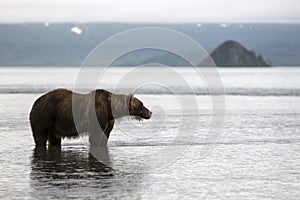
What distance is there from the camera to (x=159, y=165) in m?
17.1

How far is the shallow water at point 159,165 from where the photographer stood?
534 inches

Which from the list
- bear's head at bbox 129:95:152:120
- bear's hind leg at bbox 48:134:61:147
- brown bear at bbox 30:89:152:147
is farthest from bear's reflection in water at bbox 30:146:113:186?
bear's head at bbox 129:95:152:120

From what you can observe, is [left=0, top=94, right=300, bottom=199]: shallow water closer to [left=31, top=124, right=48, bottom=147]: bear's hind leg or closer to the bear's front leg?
[left=31, top=124, right=48, bottom=147]: bear's hind leg

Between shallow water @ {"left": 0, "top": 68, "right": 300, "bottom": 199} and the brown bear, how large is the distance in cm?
58

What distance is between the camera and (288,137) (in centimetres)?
2309

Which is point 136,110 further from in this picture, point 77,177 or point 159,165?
point 77,177

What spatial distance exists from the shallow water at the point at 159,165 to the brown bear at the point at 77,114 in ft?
1.91

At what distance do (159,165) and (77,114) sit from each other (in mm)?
3398

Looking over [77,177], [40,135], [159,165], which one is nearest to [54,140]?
[40,135]

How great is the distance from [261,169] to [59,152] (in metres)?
5.81

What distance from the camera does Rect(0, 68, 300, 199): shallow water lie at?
44.5ft

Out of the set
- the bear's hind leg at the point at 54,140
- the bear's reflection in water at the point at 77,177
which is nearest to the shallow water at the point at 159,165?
the bear's reflection in water at the point at 77,177

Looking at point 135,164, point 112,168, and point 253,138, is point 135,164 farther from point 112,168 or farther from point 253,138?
point 253,138

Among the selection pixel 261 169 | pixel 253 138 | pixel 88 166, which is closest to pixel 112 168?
pixel 88 166
